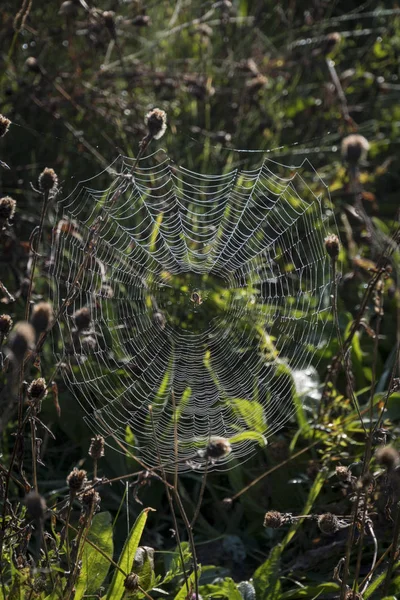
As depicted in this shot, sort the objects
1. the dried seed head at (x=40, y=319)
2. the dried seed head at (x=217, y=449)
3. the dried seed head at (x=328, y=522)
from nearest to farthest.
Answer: the dried seed head at (x=40, y=319)
the dried seed head at (x=217, y=449)
the dried seed head at (x=328, y=522)

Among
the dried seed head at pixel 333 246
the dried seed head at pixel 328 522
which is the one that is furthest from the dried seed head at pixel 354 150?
the dried seed head at pixel 328 522

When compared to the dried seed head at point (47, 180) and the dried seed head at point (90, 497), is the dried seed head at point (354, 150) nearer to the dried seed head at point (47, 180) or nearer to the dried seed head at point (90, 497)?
the dried seed head at point (47, 180)

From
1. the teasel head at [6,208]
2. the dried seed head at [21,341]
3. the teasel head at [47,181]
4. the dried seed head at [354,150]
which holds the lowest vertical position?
the dried seed head at [21,341]

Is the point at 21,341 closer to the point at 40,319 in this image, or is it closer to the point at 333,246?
the point at 40,319

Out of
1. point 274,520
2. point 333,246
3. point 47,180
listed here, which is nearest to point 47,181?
point 47,180

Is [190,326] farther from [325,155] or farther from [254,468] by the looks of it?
[325,155]

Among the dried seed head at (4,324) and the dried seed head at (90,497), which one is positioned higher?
the dried seed head at (4,324)

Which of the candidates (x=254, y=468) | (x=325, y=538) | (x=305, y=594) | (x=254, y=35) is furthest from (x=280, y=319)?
(x=254, y=35)
